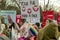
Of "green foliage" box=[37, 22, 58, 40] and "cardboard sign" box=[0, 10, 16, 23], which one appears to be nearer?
"green foliage" box=[37, 22, 58, 40]

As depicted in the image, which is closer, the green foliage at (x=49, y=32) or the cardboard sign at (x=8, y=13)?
the green foliage at (x=49, y=32)

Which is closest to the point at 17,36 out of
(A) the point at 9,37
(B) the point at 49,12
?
(A) the point at 9,37

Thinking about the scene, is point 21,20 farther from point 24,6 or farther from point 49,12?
point 49,12

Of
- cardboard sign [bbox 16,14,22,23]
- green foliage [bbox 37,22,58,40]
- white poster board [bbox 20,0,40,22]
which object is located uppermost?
white poster board [bbox 20,0,40,22]

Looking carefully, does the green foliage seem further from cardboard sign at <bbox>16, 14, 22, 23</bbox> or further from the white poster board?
cardboard sign at <bbox>16, 14, 22, 23</bbox>

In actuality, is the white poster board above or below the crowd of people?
above

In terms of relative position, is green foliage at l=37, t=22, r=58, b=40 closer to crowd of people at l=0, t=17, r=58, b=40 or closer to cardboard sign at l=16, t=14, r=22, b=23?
crowd of people at l=0, t=17, r=58, b=40

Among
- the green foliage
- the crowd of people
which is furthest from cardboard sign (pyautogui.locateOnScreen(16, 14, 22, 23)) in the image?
the green foliage

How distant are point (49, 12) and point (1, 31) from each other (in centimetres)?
68

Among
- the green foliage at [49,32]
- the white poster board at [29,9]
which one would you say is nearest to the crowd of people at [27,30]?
the green foliage at [49,32]

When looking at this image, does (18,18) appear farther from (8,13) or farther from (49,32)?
(49,32)

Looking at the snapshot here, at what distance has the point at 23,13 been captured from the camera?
308 centimetres

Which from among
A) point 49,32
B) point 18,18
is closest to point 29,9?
point 18,18

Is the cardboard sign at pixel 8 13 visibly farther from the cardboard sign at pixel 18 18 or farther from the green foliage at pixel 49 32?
the green foliage at pixel 49 32
